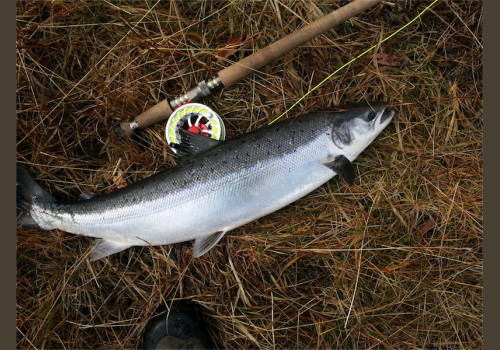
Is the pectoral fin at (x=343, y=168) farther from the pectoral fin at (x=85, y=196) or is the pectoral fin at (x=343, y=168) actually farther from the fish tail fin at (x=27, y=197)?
the fish tail fin at (x=27, y=197)

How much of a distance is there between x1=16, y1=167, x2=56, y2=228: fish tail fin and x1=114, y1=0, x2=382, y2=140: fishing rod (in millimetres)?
689

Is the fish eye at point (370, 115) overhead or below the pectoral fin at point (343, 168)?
overhead

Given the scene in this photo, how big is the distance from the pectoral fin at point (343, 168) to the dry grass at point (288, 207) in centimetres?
25

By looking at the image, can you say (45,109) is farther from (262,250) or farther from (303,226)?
(303,226)

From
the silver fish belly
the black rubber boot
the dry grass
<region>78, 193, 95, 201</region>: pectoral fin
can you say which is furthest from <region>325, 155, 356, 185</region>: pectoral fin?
<region>78, 193, 95, 201</region>: pectoral fin

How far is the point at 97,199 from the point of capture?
8.60ft

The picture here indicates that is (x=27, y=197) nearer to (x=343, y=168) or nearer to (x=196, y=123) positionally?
(x=196, y=123)

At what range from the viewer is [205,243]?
267 centimetres

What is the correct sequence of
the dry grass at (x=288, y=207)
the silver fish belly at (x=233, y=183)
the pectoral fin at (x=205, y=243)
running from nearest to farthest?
the silver fish belly at (x=233, y=183) < the pectoral fin at (x=205, y=243) < the dry grass at (x=288, y=207)

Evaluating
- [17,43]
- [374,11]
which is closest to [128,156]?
[17,43]

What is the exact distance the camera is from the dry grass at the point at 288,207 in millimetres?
2760

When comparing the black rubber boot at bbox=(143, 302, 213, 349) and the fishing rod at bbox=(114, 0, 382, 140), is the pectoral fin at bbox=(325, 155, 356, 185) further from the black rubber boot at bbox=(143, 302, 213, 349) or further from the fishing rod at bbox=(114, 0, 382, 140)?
the black rubber boot at bbox=(143, 302, 213, 349)

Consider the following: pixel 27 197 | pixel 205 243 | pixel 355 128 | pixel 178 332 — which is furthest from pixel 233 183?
pixel 27 197

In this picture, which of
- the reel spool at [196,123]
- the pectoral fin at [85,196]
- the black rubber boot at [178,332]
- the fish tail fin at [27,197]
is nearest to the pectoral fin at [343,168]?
the reel spool at [196,123]
